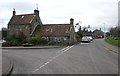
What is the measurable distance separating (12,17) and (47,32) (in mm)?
14171

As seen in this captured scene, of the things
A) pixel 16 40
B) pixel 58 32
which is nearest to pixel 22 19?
pixel 58 32

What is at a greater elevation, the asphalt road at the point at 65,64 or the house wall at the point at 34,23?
the house wall at the point at 34,23

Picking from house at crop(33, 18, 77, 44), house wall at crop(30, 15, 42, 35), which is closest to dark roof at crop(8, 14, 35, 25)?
house wall at crop(30, 15, 42, 35)

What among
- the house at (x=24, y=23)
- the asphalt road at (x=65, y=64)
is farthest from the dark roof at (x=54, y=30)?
the asphalt road at (x=65, y=64)

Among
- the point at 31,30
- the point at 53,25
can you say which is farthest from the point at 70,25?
the point at 31,30

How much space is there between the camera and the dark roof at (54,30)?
5922cm

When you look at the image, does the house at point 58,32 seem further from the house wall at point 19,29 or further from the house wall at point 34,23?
the house wall at point 19,29

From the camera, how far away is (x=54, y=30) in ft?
201

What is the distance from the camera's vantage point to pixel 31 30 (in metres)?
64.6

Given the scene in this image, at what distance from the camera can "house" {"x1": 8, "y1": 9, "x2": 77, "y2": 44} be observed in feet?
193

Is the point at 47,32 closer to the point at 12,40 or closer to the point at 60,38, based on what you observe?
the point at 60,38

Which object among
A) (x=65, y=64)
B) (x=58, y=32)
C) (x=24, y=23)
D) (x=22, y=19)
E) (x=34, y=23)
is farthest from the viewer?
(x=22, y=19)

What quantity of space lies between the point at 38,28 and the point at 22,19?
5.39 meters

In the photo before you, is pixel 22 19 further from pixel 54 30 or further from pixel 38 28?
pixel 54 30
